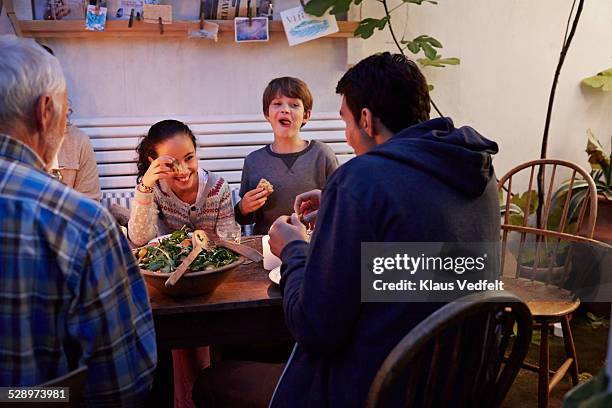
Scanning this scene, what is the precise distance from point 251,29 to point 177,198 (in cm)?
129

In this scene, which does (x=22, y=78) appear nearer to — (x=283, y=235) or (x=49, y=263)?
(x=49, y=263)

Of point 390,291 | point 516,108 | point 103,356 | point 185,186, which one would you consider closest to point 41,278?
point 103,356

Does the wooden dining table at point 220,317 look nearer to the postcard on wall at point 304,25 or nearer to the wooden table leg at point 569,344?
the wooden table leg at point 569,344

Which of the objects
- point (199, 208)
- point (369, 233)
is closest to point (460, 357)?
point (369, 233)

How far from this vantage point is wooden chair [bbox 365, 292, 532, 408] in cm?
88

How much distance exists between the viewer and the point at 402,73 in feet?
4.12

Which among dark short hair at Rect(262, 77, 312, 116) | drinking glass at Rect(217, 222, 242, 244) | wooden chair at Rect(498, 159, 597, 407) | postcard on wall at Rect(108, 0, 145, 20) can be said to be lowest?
wooden chair at Rect(498, 159, 597, 407)

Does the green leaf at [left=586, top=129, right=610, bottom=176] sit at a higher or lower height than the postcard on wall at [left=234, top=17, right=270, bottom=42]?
lower

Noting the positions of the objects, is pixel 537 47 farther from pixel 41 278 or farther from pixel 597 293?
pixel 41 278

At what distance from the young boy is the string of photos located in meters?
0.74

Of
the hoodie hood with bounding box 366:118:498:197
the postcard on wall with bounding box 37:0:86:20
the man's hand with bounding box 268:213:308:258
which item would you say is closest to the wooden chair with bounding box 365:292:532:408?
the hoodie hood with bounding box 366:118:498:197

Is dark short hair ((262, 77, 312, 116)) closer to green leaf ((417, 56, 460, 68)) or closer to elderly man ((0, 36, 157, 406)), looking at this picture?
green leaf ((417, 56, 460, 68))

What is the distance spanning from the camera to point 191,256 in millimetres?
1550

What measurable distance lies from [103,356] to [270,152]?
168 cm
